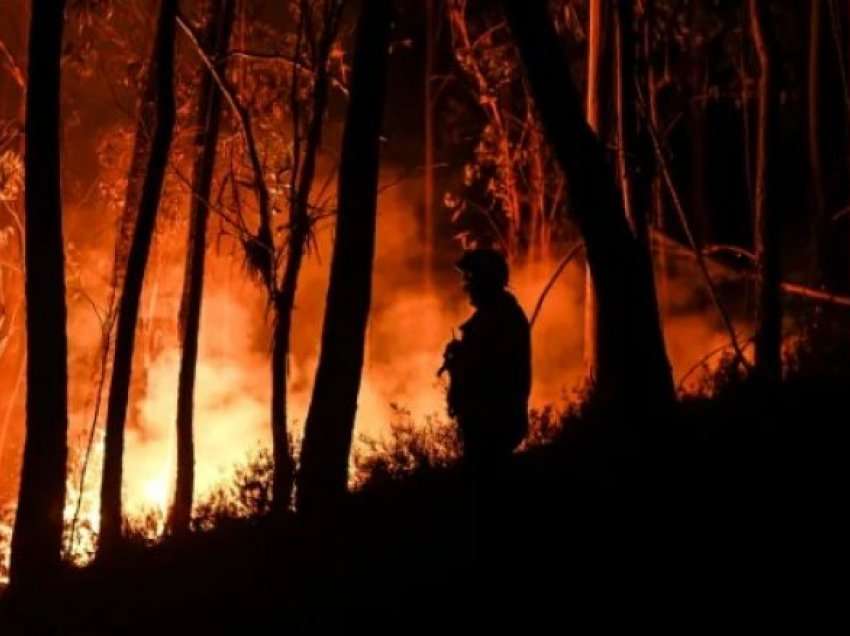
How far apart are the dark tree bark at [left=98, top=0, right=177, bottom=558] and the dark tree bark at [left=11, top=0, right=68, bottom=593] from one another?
131 centimetres

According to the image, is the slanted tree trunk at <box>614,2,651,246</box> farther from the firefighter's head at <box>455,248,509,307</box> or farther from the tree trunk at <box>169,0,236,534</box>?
the tree trunk at <box>169,0,236,534</box>

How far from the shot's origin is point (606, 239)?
22.8 ft

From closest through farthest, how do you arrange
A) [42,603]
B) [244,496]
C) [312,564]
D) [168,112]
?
[312,564]
[42,603]
[244,496]
[168,112]

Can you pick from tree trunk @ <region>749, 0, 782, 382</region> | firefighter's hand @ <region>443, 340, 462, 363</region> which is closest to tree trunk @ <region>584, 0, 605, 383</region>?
tree trunk @ <region>749, 0, 782, 382</region>

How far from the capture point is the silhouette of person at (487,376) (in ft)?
18.4

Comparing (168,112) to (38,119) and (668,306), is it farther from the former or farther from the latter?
(668,306)

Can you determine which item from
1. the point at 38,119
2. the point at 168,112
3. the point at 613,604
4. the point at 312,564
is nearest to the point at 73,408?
the point at 168,112

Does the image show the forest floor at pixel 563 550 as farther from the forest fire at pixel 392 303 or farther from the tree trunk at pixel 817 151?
the tree trunk at pixel 817 151

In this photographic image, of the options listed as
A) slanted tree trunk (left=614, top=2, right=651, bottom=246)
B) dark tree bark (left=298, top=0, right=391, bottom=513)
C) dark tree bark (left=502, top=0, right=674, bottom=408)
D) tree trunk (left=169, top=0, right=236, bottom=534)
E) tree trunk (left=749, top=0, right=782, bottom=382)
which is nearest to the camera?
dark tree bark (left=502, top=0, right=674, bottom=408)

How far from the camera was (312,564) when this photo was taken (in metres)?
6.70

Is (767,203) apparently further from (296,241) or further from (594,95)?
(296,241)

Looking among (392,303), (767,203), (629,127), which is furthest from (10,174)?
(767,203)

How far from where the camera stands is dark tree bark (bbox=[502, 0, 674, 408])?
6953 millimetres

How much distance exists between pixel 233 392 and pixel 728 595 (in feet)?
43.3
